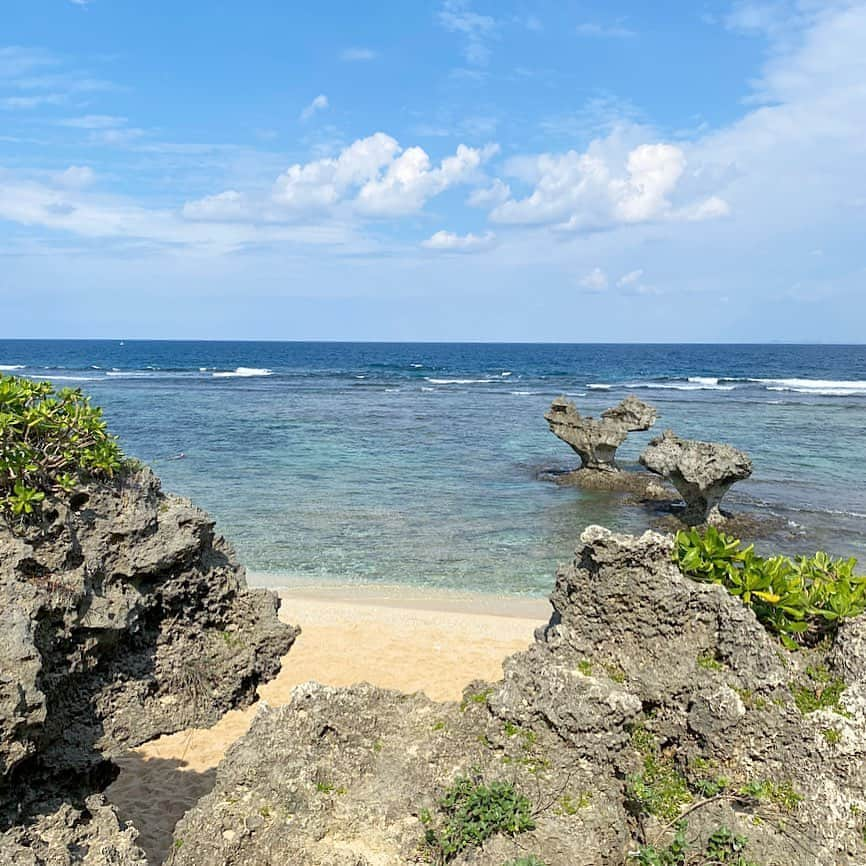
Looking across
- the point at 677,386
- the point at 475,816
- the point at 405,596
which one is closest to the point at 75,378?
the point at 677,386

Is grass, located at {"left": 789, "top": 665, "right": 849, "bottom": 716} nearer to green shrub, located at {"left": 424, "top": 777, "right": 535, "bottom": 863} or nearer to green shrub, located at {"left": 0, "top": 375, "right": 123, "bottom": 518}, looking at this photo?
green shrub, located at {"left": 424, "top": 777, "right": 535, "bottom": 863}

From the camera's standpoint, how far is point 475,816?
13.6 feet

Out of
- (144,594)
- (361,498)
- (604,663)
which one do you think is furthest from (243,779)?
(361,498)

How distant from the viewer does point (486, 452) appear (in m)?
30.6

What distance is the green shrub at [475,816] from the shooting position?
405cm

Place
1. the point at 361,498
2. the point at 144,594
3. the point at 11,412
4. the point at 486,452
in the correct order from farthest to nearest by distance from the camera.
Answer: the point at 486,452 → the point at 361,498 → the point at 144,594 → the point at 11,412

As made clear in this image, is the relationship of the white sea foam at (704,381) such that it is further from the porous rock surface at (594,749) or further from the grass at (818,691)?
the grass at (818,691)

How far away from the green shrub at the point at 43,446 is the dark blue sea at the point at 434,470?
11006mm

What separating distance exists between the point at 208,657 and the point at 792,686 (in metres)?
3.73

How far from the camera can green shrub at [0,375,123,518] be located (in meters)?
Answer: 4.15

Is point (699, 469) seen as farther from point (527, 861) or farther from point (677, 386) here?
point (677, 386)

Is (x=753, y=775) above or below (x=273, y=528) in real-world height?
above

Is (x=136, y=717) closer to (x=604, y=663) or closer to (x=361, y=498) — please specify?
(x=604, y=663)

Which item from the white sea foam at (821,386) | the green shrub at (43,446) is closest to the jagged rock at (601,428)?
the green shrub at (43,446)
